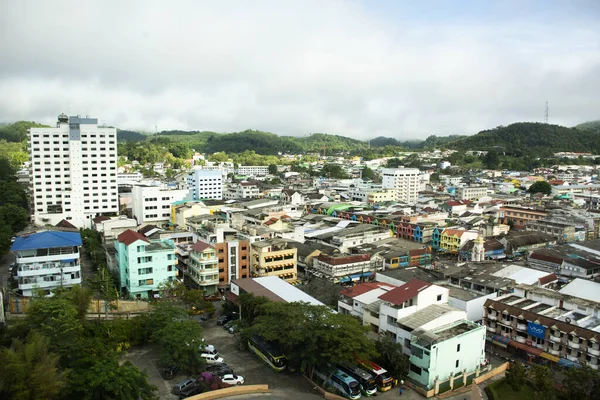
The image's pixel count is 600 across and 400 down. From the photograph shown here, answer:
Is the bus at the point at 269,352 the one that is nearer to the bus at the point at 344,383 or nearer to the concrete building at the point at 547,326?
the bus at the point at 344,383

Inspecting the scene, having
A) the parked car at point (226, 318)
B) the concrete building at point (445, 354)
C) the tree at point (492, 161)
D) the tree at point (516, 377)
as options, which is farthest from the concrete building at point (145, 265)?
the tree at point (492, 161)

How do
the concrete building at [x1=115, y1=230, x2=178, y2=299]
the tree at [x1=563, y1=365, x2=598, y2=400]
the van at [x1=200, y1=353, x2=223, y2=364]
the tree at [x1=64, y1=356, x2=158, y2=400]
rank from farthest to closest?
the concrete building at [x1=115, y1=230, x2=178, y2=299]
the van at [x1=200, y1=353, x2=223, y2=364]
the tree at [x1=563, y1=365, x2=598, y2=400]
the tree at [x1=64, y1=356, x2=158, y2=400]

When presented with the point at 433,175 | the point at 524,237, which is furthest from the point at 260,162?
the point at 524,237

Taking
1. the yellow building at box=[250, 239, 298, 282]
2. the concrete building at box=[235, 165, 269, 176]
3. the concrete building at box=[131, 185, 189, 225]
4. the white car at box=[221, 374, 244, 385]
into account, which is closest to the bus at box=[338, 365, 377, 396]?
the white car at box=[221, 374, 244, 385]

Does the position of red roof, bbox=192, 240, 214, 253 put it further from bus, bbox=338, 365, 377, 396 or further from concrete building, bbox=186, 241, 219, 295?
bus, bbox=338, 365, 377, 396

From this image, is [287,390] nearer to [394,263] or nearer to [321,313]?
[321,313]
